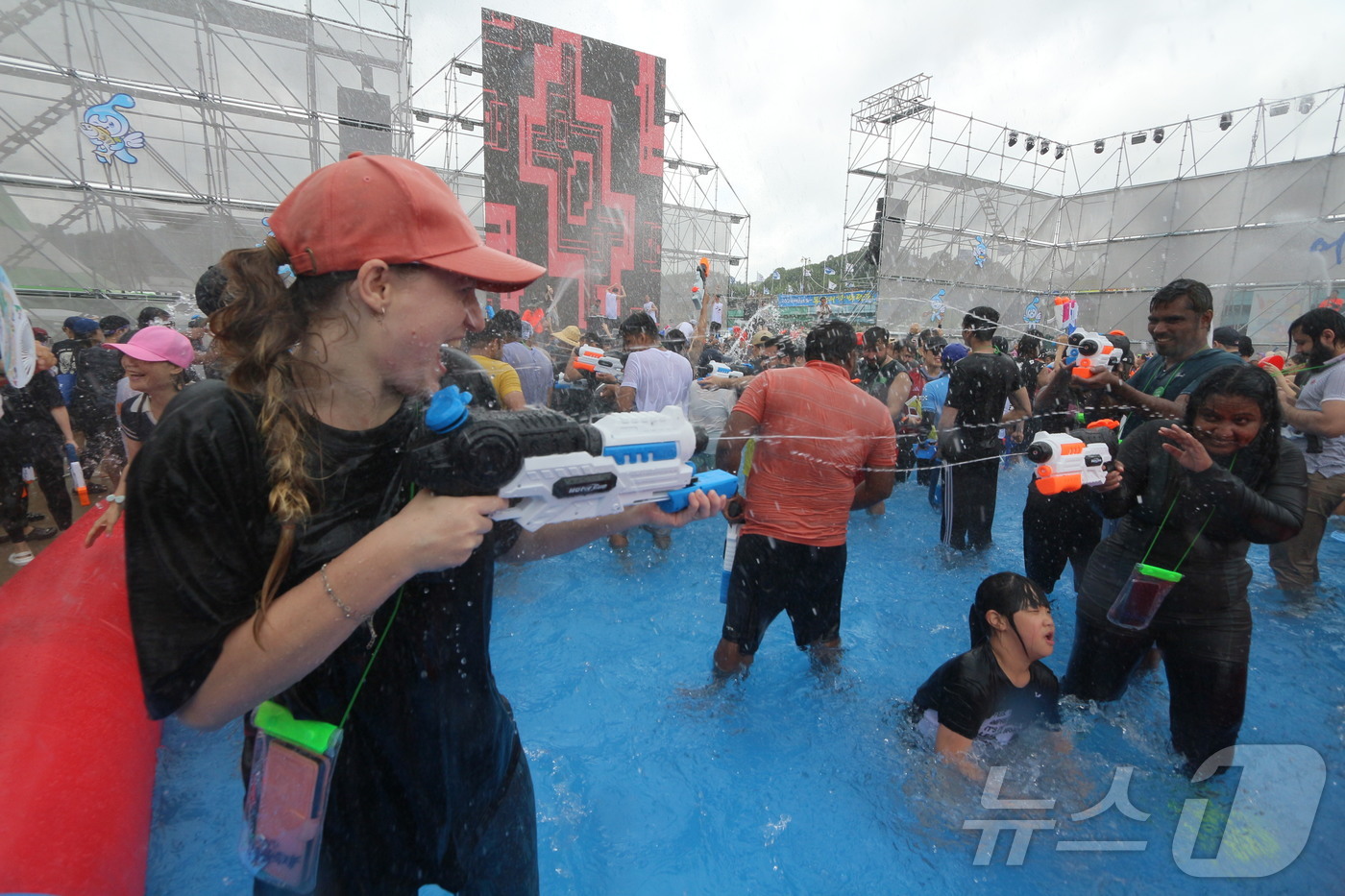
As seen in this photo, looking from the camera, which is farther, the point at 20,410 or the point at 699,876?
the point at 20,410

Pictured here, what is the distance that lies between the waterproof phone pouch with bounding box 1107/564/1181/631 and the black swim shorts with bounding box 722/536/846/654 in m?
1.19

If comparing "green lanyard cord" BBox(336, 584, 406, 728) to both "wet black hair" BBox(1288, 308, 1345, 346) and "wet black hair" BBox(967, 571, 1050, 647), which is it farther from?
"wet black hair" BBox(1288, 308, 1345, 346)

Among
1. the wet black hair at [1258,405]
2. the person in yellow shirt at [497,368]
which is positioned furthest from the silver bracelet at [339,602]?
the person in yellow shirt at [497,368]

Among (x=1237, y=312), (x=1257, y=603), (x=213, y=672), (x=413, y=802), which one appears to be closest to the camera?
(x=213, y=672)

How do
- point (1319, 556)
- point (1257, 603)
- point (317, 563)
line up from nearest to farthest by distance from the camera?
point (317, 563) → point (1257, 603) → point (1319, 556)

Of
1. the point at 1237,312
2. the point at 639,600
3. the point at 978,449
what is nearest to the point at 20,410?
the point at 639,600

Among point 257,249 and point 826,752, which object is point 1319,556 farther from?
point 257,249

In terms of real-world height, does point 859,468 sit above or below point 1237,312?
below

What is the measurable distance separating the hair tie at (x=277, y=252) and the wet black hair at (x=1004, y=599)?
2729 millimetres

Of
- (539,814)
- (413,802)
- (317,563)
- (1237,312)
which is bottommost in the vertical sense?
(539,814)

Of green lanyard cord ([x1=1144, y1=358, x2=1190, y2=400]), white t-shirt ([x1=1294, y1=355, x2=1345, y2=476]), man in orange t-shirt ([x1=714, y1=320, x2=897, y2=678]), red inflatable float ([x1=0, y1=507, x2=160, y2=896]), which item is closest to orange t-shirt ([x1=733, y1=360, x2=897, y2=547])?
man in orange t-shirt ([x1=714, y1=320, x2=897, y2=678])

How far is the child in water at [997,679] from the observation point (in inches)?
100

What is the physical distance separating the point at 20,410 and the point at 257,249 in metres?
6.30

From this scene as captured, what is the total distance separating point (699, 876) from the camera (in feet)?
8.24
